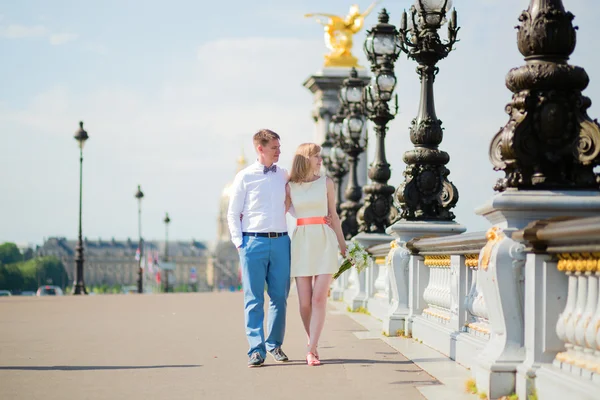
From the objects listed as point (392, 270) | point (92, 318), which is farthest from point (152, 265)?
point (392, 270)

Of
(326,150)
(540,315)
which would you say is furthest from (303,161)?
(326,150)

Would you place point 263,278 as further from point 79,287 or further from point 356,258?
point 79,287

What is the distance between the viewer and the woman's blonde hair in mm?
10484

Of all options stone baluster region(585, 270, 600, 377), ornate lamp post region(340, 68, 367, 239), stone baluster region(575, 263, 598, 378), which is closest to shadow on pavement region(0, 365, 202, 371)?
stone baluster region(575, 263, 598, 378)

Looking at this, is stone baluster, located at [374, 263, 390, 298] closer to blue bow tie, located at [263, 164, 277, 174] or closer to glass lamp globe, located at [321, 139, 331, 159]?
blue bow tie, located at [263, 164, 277, 174]

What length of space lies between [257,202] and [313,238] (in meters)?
0.63

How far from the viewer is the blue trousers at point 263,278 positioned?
34.5ft

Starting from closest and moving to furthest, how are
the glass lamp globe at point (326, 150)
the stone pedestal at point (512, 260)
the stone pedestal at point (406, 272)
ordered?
the stone pedestal at point (512, 260) < the stone pedestal at point (406, 272) < the glass lamp globe at point (326, 150)

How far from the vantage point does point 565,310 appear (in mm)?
6980

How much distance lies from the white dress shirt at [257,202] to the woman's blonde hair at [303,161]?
240mm

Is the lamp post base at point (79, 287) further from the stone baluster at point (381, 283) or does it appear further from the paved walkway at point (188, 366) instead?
the paved walkway at point (188, 366)

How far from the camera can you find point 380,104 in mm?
19188

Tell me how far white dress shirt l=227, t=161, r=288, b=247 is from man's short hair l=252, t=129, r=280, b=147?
212 millimetres

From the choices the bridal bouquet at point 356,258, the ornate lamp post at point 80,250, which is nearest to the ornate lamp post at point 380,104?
the bridal bouquet at point 356,258
